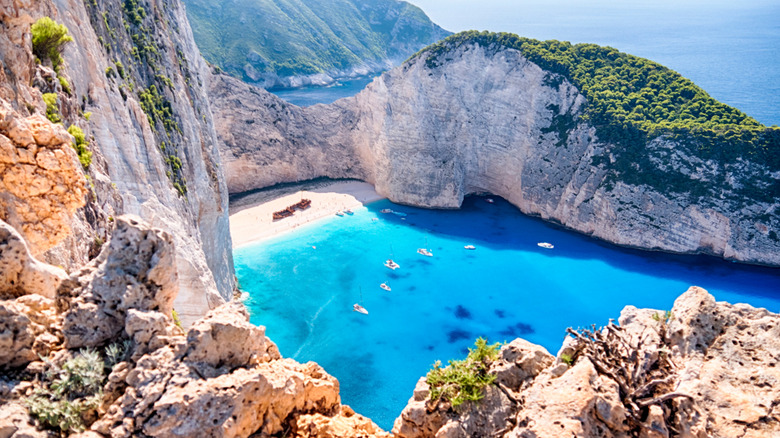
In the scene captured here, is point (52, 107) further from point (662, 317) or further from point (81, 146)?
point (662, 317)

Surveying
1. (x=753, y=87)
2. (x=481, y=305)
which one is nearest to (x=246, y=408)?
(x=481, y=305)

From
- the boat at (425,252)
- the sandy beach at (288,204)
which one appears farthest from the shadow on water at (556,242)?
the boat at (425,252)

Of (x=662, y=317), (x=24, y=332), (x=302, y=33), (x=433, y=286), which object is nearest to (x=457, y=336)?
(x=433, y=286)

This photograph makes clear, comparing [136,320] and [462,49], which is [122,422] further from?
[462,49]

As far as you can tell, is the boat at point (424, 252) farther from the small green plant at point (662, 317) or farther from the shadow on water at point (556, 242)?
the small green plant at point (662, 317)

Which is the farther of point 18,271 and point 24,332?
point 18,271
